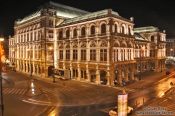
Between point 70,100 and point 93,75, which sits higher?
point 93,75

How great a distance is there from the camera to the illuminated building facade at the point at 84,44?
145 ft

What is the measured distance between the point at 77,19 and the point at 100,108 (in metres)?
31.4

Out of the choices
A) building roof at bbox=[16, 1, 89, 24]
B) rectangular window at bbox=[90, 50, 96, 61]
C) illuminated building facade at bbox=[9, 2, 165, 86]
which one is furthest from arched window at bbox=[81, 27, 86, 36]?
building roof at bbox=[16, 1, 89, 24]

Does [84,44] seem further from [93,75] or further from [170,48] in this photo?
[170,48]

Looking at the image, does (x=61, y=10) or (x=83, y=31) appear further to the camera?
(x=61, y=10)

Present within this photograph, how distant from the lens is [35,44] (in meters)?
61.5

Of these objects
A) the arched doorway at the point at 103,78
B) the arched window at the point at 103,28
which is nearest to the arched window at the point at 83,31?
the arched window at the point at 103,28

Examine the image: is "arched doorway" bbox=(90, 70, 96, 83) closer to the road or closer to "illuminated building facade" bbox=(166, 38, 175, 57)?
the road

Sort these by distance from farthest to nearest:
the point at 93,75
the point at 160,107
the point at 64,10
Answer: the point at 64,10 → the point at 93,75 → the point at 160,107

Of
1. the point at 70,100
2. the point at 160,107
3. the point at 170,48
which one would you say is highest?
the point at 170,48

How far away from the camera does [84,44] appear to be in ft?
162

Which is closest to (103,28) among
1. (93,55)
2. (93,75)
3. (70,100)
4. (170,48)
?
(93,55)

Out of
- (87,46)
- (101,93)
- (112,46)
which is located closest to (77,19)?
(87,46)

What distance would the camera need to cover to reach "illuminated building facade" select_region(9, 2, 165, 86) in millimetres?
44219
